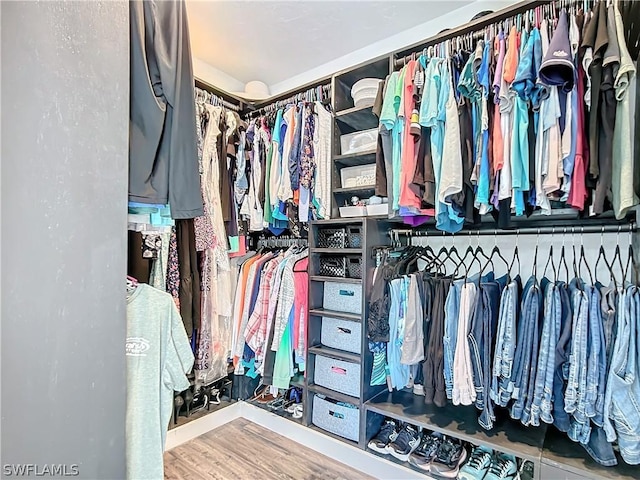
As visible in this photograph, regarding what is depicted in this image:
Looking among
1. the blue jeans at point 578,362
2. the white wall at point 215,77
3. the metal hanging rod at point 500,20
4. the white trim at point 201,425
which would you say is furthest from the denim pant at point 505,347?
the white wall at point 215,77

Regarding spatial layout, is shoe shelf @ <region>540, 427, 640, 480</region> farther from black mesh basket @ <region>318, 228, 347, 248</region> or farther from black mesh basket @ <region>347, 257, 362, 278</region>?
black mesh basket @ <region>318, 228, 347, 248</region>

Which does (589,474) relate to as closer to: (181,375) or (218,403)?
(181,375)

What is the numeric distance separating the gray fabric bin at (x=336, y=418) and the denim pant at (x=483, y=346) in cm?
69

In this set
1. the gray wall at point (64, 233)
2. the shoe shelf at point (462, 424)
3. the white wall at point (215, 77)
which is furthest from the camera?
the white wall at point (215, 77)

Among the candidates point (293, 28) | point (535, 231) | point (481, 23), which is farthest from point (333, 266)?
point (293, 28)

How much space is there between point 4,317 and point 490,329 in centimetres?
178

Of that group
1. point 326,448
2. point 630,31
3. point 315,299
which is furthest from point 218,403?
point 630,31

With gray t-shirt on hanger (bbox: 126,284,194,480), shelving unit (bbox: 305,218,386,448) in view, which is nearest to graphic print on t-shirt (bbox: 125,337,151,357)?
gray t-shirt on hanger (bbox: 126,284,194,480)

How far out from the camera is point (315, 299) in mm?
2156

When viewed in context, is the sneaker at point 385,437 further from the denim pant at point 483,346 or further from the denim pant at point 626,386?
the denim pant at point 626,386

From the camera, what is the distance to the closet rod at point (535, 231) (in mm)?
1567

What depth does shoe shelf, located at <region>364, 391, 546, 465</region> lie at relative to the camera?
1501mm

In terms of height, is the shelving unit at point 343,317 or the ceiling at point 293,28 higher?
the ceiling at point 293,28

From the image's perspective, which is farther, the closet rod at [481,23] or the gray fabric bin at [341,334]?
the gray fabric bin at [341,334]
